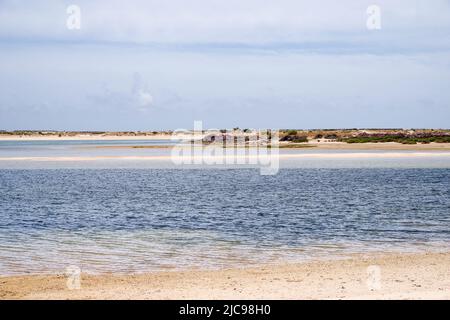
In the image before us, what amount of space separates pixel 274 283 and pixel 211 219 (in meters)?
9.56

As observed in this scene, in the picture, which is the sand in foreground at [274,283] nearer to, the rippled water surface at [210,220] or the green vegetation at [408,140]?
the rippled water surface at [210,220]

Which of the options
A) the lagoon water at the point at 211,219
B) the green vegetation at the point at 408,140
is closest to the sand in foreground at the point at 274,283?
the lagoon water at the point at 211,219

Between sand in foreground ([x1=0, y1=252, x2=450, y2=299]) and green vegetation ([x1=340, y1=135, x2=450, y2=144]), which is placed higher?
green vegetation ([x1=340, y1=135, x2=450, y2=144])

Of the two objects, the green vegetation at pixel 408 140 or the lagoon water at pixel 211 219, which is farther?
the green vegetation at pixel 408 140

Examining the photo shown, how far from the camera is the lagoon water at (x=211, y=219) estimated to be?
15062 mm

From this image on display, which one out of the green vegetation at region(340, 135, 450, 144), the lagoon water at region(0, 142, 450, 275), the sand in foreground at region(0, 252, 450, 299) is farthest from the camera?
the green vegetation at region(340, 135, 450, 144)

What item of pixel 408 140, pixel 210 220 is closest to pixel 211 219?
pixel 210 220

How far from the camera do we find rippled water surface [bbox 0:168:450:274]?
49.5ft

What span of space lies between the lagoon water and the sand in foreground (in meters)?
1.02

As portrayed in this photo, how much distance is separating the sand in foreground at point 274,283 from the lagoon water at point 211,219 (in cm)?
102

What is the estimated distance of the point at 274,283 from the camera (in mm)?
11742

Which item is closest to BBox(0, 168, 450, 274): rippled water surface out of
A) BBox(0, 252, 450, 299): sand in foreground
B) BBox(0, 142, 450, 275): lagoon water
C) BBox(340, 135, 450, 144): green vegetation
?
BBox(0, 142, 450, 275): lagoon water

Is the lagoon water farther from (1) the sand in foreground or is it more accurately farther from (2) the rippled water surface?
(1) the sand in foreground

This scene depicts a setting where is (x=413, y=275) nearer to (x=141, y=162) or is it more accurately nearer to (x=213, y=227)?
(x=213, y=227)
